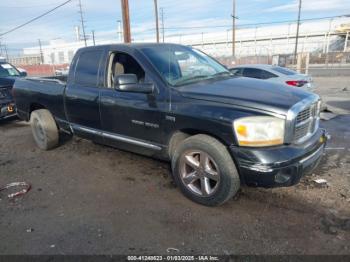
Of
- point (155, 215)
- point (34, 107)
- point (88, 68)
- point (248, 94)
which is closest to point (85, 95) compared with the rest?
point (88, 68)

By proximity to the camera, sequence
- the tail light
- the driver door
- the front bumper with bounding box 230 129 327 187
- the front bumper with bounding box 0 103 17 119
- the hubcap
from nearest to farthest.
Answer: the front bumper with bounding box 230 129 327 187, the driver door, the hubcap, the front bumper with bounding box 0 103 17 119, the tail light

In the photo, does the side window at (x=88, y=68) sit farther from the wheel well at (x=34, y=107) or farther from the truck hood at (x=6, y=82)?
the truck hood at (x=6, y=82)

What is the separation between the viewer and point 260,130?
3.04 m

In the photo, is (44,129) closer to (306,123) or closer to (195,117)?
(195,117)

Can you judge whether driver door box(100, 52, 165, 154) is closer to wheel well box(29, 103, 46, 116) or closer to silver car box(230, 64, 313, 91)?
wheel well box(29, 103, 46, 116)

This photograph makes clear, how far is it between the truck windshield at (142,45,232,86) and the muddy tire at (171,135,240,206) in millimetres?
873

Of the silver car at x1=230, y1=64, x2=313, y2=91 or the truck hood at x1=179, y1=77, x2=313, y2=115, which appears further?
the silver car at x1=230, y1=64, x2=313, y2=91

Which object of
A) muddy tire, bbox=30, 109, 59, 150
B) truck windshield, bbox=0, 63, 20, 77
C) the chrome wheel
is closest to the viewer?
the chrome wheel

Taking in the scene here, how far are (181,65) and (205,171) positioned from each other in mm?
1579

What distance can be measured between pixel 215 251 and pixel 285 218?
3.17 feet

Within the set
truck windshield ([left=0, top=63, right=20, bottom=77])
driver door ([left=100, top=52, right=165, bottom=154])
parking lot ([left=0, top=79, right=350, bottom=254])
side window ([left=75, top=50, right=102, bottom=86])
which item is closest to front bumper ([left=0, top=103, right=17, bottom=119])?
truck windshield ([left=0, top=63, right=20, bottom=77])

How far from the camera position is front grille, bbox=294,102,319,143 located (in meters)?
3.22

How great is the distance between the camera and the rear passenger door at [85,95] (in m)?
4.57

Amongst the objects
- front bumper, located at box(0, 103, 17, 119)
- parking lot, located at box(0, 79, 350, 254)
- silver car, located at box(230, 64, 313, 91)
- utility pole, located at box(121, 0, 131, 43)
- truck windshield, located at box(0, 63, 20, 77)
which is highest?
utility pole, located at box(121, 0, 131, 43)
